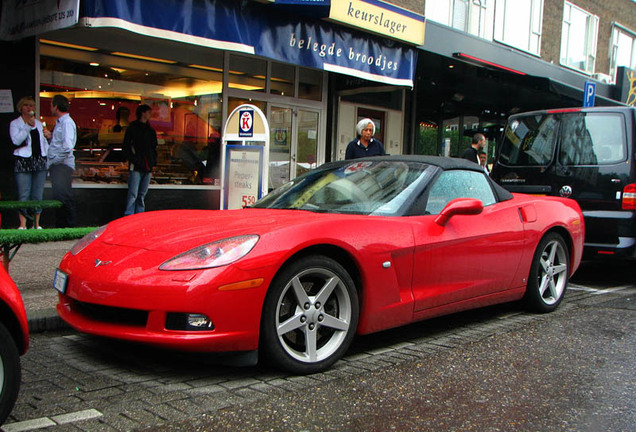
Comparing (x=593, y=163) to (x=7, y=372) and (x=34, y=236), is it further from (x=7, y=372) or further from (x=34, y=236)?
(x=7, y=372)

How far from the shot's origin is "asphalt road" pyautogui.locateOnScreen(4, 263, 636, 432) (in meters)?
2.94

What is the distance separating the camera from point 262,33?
9016mm

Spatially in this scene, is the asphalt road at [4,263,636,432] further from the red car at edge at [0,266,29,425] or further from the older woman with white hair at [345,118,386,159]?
the older woman with white hair at [345,118,386,159]

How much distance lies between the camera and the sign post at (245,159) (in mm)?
7609

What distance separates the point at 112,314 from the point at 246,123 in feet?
15.5

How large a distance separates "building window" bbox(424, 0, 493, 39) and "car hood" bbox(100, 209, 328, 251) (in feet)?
38.9

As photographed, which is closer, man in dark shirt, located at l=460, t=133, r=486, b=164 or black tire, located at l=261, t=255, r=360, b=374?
black tire, located at l=261, t=255, r=360, b=374

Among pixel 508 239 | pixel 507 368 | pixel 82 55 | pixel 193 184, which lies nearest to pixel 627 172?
pixel 508 239

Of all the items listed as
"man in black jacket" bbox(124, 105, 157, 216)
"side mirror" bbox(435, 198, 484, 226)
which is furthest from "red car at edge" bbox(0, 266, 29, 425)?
"man in black jacket" bbox(124, 105, 157, 216)

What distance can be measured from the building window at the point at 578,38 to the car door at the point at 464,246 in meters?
16.4

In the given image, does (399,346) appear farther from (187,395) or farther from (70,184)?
(70,184)

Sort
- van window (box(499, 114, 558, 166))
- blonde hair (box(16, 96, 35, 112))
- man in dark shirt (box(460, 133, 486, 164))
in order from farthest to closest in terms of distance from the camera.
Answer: man in dark shirt (box(460, 133, 486, 164)) < blonde hair (box(16, 96, 35, 112)) < van window (box(499, 114, 558, 166))

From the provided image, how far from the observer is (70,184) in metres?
8.45

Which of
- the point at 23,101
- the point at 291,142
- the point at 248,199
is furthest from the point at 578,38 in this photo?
the point at 23,101
